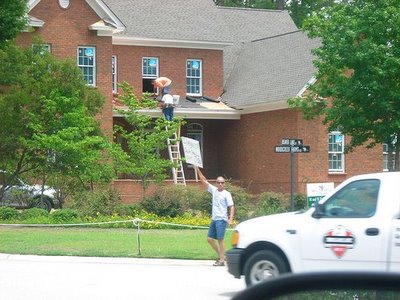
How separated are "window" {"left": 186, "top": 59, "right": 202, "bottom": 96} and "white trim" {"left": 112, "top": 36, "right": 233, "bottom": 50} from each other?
32.1 inches

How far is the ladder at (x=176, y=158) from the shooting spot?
39906 millimetres

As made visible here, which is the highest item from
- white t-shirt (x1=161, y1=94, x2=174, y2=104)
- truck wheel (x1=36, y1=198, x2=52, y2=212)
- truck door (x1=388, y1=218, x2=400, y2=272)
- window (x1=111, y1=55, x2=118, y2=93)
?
window (x1=111, y1=55, x2=118, y2=93)

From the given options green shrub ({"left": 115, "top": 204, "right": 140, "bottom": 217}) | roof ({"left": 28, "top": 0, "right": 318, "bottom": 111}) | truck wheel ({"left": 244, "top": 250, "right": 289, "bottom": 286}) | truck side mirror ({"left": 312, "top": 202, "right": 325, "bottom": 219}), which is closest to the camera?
truck side mirror ({"left": 312, "top": 202, "right": 325, "bottom": 219})

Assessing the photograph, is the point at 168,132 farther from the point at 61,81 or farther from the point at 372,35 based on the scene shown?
the point at 372,35

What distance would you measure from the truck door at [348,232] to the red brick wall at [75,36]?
2690cm

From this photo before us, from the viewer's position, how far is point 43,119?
34.4 m

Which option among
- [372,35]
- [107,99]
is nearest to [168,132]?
[107,99]

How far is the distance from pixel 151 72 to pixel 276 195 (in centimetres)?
1208

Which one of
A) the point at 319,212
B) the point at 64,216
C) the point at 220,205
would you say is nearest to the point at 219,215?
the point at 220,205

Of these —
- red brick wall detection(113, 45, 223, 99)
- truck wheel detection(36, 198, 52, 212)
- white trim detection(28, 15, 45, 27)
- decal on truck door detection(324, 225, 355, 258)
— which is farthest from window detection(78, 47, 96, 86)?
decal on truck door detection(324, 225, 355, 258)

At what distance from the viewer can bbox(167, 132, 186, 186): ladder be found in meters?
39.9

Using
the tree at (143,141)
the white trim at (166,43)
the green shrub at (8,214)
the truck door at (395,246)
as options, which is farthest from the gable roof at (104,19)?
the truck door at (395,246)

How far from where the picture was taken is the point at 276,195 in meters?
34.9

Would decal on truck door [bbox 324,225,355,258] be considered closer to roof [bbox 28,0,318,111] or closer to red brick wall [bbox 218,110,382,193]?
roof [bbox 28,0,318,111]
